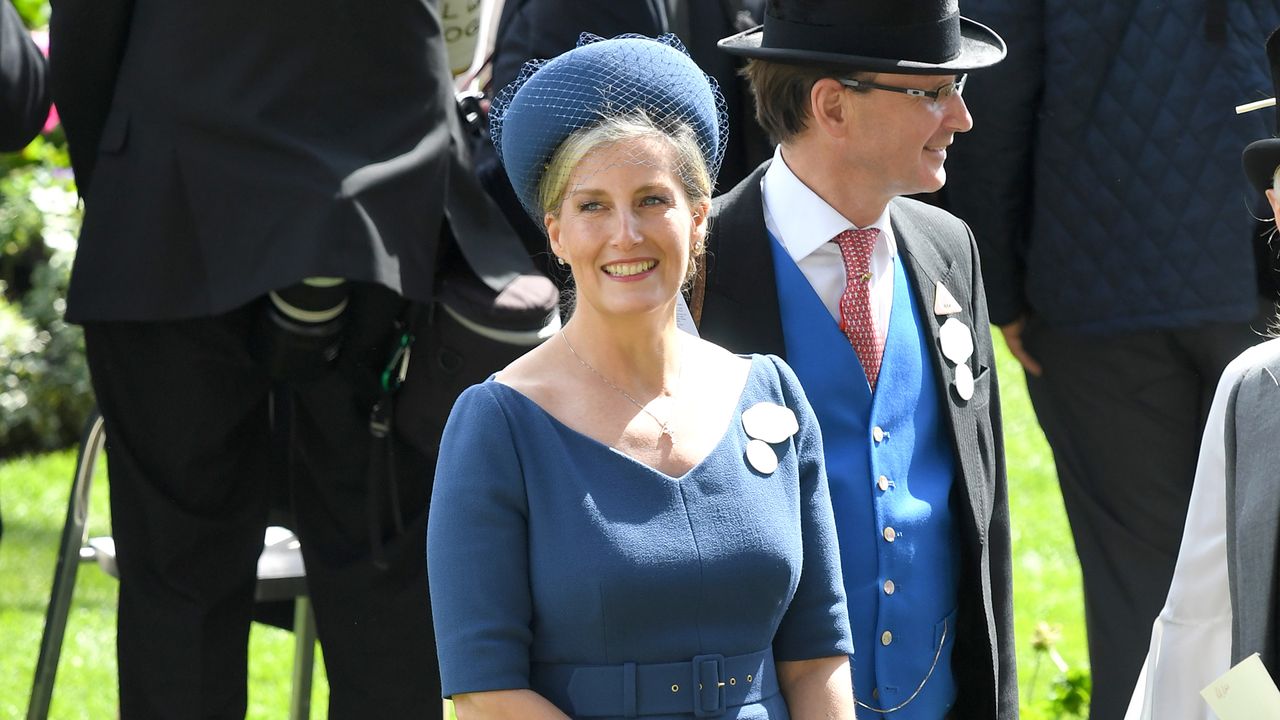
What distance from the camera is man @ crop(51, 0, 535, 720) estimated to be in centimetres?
353

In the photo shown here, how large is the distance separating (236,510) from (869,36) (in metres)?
1.68

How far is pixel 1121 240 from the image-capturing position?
418cm

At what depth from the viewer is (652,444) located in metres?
2.45

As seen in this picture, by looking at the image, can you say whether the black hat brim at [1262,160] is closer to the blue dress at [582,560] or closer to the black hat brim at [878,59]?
the black hat brim at [878,59]

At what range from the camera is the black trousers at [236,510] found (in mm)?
3664

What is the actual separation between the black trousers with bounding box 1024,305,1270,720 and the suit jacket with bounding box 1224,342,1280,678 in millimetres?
1635

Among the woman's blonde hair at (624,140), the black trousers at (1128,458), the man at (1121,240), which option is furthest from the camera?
the black trousers at (1128,458)

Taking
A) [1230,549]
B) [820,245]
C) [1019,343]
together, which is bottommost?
[1019,343]

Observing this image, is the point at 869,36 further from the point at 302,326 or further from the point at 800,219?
the point at 302,326

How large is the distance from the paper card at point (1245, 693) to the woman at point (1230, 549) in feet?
0.47

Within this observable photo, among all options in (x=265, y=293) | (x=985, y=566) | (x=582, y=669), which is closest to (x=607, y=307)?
(x=582, y=669)

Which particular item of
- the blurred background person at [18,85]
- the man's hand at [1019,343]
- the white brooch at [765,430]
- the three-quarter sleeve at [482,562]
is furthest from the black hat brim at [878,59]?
the blurred background person at [18,85]

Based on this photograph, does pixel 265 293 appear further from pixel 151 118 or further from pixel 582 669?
pixel 582 669

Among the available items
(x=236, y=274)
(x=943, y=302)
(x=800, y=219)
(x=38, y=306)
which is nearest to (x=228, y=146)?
(x=236, y=274)
